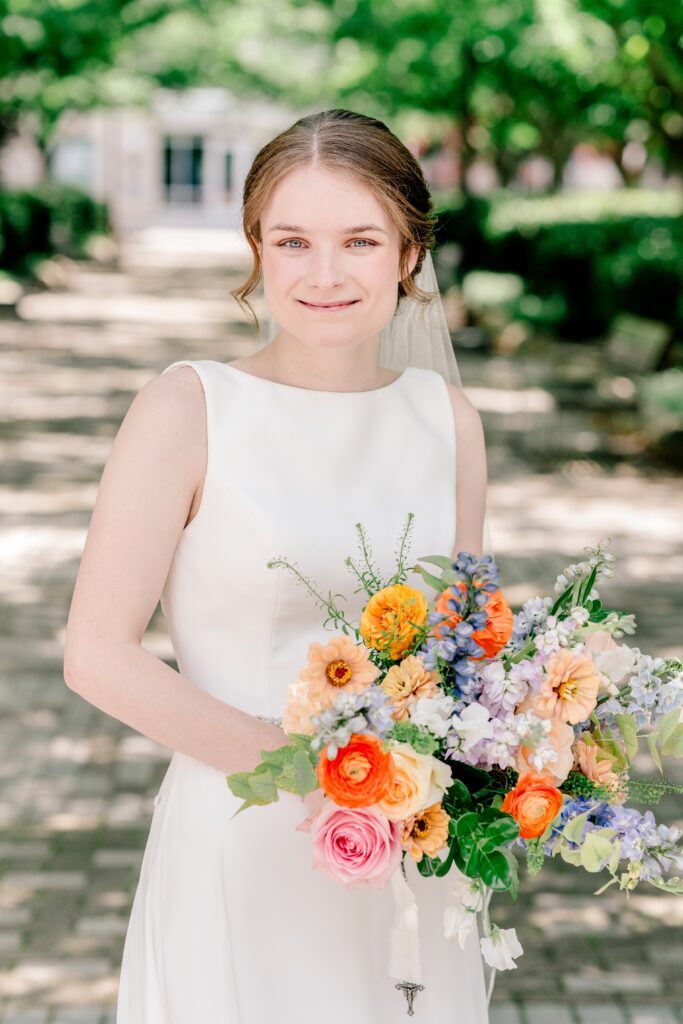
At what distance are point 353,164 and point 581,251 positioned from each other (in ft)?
56.7

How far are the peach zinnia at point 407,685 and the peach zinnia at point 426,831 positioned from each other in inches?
5.4

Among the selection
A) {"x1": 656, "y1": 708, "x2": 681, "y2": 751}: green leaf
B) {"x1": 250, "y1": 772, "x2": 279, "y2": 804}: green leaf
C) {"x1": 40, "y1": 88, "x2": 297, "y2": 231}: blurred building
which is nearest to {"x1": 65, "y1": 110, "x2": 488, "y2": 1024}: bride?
{"x1": 250, "y1": 772, "x2": 279, "y2": 804}: green leaf

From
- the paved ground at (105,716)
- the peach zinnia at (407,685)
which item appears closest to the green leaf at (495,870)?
the peach zinnia at (407,685)

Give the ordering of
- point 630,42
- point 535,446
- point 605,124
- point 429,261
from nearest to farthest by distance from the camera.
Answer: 1. point 429,261
2. point 630,42
3. point 535,446
4. point 605,124

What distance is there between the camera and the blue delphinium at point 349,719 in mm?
1670

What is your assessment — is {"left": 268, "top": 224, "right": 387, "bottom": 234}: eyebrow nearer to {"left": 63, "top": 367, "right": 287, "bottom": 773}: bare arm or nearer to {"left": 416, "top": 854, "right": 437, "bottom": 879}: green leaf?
{"left": 63, "top": 367, "right": 287, "bottom": 773}: bare arm

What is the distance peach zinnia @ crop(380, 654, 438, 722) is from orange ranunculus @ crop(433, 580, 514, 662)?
0.19 ft

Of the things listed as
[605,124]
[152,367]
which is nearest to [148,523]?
[152,367]

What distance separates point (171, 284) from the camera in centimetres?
3002

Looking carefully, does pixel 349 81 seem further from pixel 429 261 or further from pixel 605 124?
pixel 429 261

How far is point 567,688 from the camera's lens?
5.98ft

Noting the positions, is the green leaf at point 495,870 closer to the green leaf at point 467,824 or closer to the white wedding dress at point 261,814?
the green leaf at point 467,824

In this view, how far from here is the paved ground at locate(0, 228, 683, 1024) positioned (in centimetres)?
421

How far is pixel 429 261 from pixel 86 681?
1.10 metres
